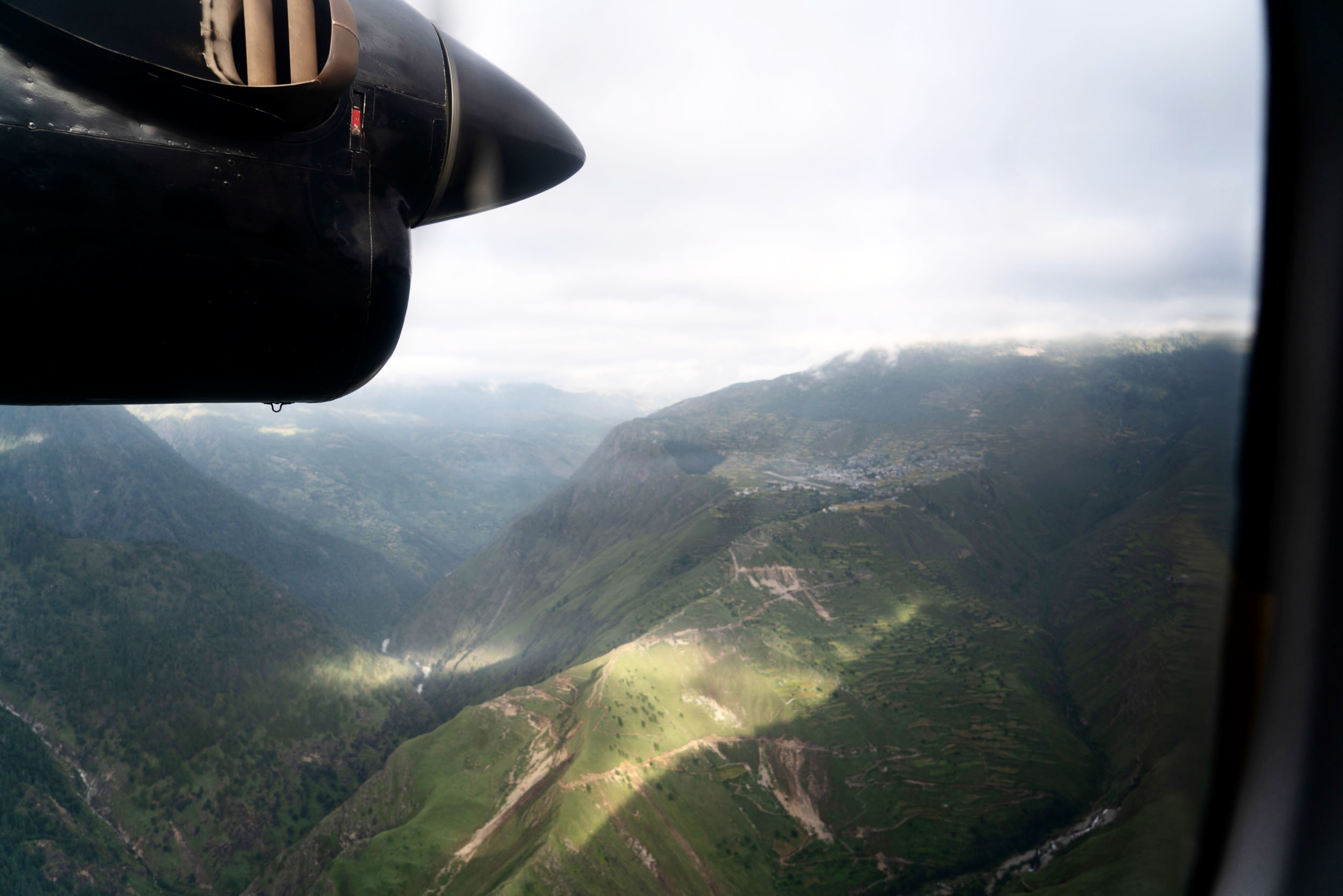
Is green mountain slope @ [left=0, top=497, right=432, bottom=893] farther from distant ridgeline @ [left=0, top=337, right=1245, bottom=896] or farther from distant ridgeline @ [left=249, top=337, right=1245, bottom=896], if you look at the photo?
distant ridgeline @ [left=249, top=337, right=1245, bottom=896]

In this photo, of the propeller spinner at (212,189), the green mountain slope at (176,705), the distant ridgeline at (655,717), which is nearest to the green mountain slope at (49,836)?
the green mountain slope at (176,705)

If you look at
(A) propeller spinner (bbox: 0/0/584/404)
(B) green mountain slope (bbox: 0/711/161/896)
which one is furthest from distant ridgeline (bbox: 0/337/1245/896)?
Answer: (A) propeller spinner (bbox: 0/0/584/404)

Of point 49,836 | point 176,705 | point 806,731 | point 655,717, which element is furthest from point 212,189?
point 176,705

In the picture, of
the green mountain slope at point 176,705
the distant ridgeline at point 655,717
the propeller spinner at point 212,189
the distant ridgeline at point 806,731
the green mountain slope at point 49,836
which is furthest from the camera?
the green mountain slope at point 176,705

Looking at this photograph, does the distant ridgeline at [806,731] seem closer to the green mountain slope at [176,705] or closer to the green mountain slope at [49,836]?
the green mountain slope at [176,705]

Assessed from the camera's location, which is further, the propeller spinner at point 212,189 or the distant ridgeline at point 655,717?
the distant ridgeline at point 655,717
